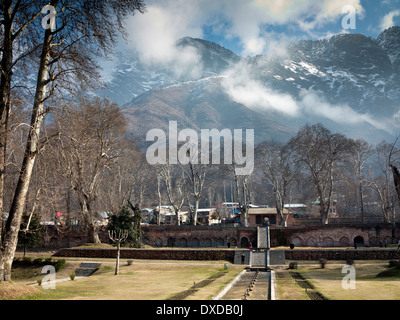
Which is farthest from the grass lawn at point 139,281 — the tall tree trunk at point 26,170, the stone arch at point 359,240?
the stone arch at point 359,240

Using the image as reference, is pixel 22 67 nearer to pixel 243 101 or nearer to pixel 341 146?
pixel 341 146

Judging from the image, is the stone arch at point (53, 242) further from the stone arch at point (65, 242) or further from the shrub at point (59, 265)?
Result: the shrub at point (59, 265)

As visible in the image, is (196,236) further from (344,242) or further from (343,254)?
(343,254)

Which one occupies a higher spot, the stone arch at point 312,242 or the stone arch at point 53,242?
the stone arch at point 312,242

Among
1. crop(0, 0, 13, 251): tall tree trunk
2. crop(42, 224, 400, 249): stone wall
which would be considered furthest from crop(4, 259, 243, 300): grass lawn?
crop(42, 224, 400, 249): stone wall

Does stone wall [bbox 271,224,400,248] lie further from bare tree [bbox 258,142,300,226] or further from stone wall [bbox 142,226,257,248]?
stone wall [bbox 142,226,257,248]

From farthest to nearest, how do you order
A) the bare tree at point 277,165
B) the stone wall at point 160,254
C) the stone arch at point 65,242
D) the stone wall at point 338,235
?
the stone arch at point 65,242 < the bare tree at point 277,165 < the stone wall at point 338,235 < the stone wall at point 160,254

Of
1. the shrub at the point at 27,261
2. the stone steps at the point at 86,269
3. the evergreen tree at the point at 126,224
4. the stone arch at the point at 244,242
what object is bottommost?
the stone steps at the point at 86,269

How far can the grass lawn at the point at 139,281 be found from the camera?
42.5 feet

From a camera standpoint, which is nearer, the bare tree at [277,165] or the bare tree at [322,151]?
the bare tree at [322,151]

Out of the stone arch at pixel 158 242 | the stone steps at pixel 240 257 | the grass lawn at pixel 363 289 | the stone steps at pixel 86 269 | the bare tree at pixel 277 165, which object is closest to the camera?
the grass lawn at pixel 363 289

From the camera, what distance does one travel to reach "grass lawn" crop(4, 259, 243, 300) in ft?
42.5

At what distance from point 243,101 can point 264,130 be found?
169 ft

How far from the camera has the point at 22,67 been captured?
1071cm
